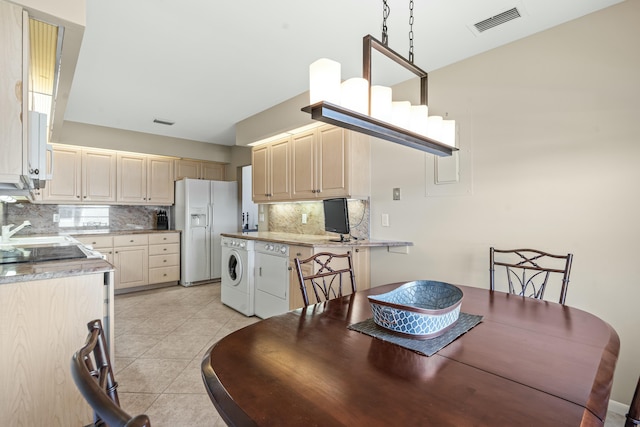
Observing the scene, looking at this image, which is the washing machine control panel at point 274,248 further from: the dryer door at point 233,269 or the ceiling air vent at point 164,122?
the ceiling air vent at point 164,122

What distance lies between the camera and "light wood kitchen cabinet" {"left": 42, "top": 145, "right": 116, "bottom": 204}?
4477 millimetres

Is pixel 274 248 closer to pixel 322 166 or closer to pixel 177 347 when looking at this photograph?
pixel 322 166

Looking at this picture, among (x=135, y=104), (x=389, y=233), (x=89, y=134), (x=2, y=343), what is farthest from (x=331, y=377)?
(x=89, y=134)

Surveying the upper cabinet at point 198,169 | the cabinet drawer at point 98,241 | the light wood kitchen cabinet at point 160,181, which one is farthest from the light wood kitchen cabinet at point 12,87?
the upper cabinet at point 198,169

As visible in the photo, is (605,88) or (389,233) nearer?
(605,88)

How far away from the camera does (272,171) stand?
4.26 metres

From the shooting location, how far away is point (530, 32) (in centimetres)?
225

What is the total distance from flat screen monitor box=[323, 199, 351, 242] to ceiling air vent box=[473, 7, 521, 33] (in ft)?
5.71

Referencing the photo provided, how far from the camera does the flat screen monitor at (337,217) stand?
3.11 m

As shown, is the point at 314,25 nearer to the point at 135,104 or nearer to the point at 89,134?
the point at 135,104

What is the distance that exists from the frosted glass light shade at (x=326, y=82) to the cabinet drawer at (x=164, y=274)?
4.81m

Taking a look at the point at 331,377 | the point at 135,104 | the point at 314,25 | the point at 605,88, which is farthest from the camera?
the point at 135,104

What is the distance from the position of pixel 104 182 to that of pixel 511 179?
5.47 metres

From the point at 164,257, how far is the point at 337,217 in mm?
3441
